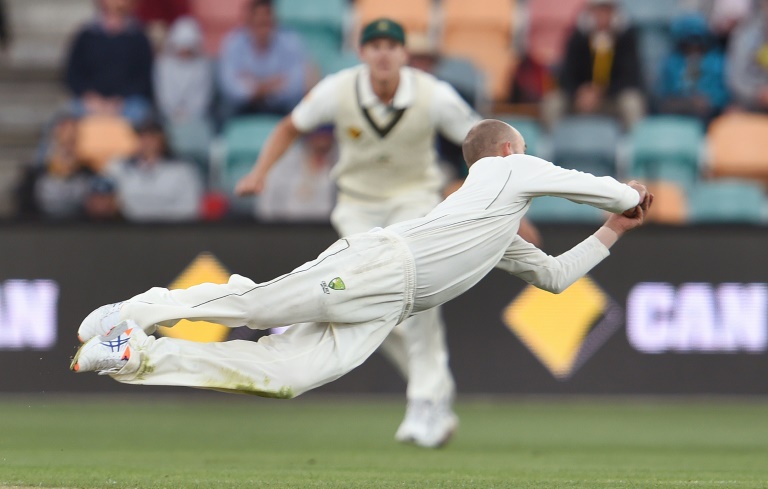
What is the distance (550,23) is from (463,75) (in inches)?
80.8

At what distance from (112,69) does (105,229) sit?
2.82 m

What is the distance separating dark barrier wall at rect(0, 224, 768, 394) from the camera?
1039 centimetres

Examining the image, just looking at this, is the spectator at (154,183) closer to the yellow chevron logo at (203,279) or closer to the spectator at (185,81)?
the yellow chevron logo at (203,279)

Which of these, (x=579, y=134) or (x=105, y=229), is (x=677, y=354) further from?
(x=105, y=229)

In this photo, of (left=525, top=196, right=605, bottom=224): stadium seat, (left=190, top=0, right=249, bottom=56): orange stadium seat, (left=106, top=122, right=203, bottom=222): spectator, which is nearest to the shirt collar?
(left=525, top=196, right=605, bottom=224): stadium seat

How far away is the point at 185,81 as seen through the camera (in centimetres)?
1306

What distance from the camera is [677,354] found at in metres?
10.4

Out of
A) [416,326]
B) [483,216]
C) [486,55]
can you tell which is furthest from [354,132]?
[486,55]

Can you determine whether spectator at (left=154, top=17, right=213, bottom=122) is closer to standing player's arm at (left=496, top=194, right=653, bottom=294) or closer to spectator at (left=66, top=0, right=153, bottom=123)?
spectator at (left=66, top=0, right=153, bottom=123)

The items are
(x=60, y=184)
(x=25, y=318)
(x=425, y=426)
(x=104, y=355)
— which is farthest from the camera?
(x=60, y=184)

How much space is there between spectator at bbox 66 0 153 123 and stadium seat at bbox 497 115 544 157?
352cm

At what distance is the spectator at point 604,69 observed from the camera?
41.6 feet

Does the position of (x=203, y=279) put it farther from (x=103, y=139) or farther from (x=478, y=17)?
(x=478, y=17)

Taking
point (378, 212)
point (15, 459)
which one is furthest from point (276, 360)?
point (378, 212)
